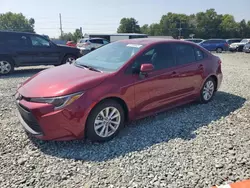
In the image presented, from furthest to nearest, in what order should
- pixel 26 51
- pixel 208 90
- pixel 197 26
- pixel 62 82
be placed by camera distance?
pixel 197 26
pixel 26 51
pixel 208 90
pixel 62 82

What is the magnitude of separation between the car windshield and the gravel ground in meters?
Answer: 1.15

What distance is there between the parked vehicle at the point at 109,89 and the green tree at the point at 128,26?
84.0m

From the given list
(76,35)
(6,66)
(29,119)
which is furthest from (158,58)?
(76,35)

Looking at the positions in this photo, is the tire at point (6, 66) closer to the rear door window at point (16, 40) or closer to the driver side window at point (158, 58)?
the rear door window at point (16, 40)

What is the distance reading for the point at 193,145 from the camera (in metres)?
3.34

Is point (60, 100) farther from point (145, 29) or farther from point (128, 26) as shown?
point (145, 29)

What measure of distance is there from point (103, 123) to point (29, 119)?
105 cm

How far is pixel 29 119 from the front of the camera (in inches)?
122

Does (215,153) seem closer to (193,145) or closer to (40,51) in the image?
(193,145)

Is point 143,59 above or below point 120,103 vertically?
above

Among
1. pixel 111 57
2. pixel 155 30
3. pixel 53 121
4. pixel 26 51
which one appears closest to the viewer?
pixel 53 121

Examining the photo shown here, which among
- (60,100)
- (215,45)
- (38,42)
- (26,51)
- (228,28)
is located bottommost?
(60,100)

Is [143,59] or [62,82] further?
[143,59]

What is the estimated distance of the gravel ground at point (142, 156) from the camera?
8.44 ft
